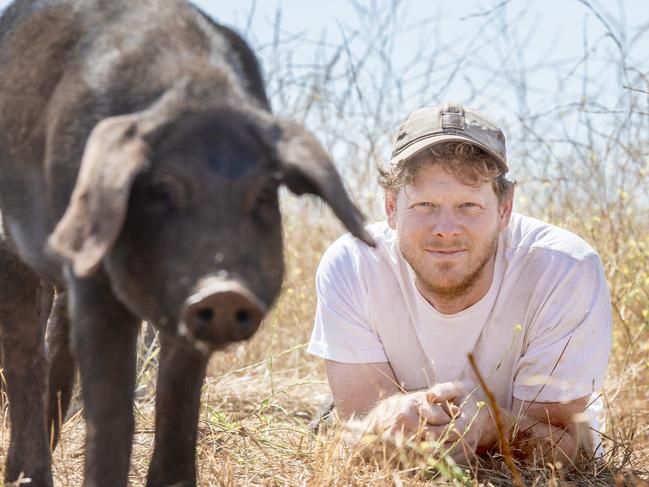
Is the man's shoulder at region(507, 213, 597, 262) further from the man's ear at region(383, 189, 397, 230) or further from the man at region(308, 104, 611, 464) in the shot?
the man's ear at region(383, 189, 397, 230)

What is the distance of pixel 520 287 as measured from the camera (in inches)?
157

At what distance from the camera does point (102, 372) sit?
2.66 meters

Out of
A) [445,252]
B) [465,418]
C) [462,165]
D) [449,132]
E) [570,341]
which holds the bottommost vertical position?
[465,418]

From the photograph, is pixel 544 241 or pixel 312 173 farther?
pixel 544 241

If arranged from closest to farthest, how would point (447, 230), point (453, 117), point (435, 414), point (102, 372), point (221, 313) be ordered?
point (221, 313)
point (102, 372)
point (435, 414)
point (447, 230)
point (453, 117)

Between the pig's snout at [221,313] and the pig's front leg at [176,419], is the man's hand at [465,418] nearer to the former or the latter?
the pig's front leg at [176,419]

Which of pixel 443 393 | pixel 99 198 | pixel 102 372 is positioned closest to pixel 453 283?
pixel 443 393

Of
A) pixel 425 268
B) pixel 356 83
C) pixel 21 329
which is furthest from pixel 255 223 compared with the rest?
pixel 356 83

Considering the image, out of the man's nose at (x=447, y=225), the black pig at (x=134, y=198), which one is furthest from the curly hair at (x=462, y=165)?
the black pig at (x=134, y=198)

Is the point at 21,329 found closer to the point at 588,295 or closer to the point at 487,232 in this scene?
the point at 487,232

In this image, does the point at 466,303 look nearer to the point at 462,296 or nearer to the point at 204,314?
the point at 462,296

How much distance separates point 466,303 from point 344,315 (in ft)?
1.55

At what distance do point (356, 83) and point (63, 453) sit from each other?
3439 millimetres

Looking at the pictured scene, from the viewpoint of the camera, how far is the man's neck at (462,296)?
4.00 metres
